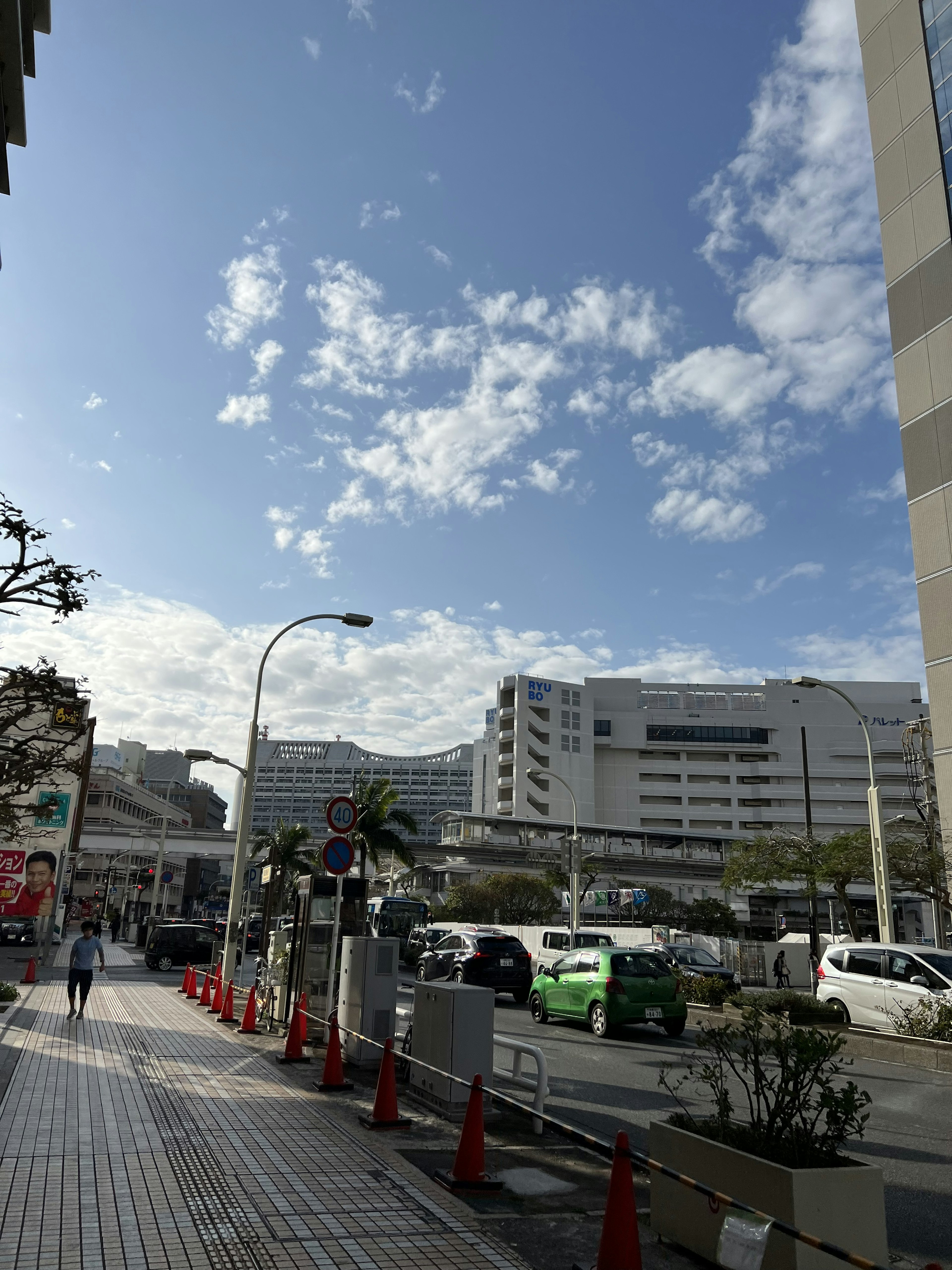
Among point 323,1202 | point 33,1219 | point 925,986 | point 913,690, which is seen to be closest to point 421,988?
point 323,1202

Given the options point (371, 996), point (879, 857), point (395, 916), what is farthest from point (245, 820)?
point (395, 916)

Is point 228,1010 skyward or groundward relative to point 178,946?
groundward

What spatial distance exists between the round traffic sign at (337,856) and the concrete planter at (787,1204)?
23.5 ft

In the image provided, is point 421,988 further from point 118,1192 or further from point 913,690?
point 913,690

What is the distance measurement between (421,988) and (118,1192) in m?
4.16

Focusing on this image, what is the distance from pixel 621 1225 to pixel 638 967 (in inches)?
531

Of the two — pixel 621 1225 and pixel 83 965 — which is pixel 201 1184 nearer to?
pixel 621 1225

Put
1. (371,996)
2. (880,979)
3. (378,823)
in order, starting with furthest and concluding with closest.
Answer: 1. (378,823)
2. (880,979)
3. (371,996)

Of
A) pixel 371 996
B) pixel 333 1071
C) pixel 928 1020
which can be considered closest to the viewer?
pixel 333 1071

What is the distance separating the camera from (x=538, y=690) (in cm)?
10250

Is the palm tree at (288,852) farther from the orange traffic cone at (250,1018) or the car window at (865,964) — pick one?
the car window at (865,964)

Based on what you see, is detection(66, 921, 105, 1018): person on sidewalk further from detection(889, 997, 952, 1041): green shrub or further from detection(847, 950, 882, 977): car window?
detection(847, 950, 882, 977): car window

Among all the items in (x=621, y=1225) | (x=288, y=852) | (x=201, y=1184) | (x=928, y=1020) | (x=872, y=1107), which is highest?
(x=288, y=852)

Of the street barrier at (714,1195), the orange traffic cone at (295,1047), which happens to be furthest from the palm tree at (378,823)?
the street barrier at (714,1195)
